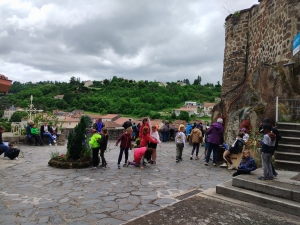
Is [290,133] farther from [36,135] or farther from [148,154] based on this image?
[36,135]

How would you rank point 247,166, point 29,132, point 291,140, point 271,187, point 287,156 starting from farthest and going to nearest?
point 29,132 < point 291,140 < point 287,156 < point 247,166 < point 271,187

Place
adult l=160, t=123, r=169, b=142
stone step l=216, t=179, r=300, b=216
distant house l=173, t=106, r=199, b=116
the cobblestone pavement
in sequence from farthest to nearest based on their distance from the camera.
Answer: distant house l=173, t=106, r=199, b=116, adult l=160, t=123, r=169, b=142, the cobblestone pavement, stone step l=216, t=179, r=300, b=216

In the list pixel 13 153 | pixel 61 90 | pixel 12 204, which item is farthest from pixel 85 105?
pixel 12 204

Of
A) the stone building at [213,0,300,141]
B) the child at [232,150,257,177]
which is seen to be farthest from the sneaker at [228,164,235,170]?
the child at [232,150,257,177]

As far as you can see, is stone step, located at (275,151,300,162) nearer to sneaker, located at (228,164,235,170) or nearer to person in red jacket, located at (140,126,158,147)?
sneaker, located at (228,164,235,170)

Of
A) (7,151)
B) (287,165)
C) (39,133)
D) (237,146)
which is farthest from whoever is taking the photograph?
(39,133)

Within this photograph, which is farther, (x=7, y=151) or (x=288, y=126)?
(x=7, y=151)

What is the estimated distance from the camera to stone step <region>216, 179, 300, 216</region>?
13.9 ft

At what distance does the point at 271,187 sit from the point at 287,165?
2418 millimetres

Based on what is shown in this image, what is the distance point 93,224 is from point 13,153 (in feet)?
22.5

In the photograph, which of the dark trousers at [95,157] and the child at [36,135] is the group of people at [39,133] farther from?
the dark trousers at [95,157]

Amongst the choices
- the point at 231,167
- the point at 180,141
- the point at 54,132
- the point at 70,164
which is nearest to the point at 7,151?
the point at 70,164

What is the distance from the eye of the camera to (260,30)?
12.3 metres

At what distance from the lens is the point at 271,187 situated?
4688mm
